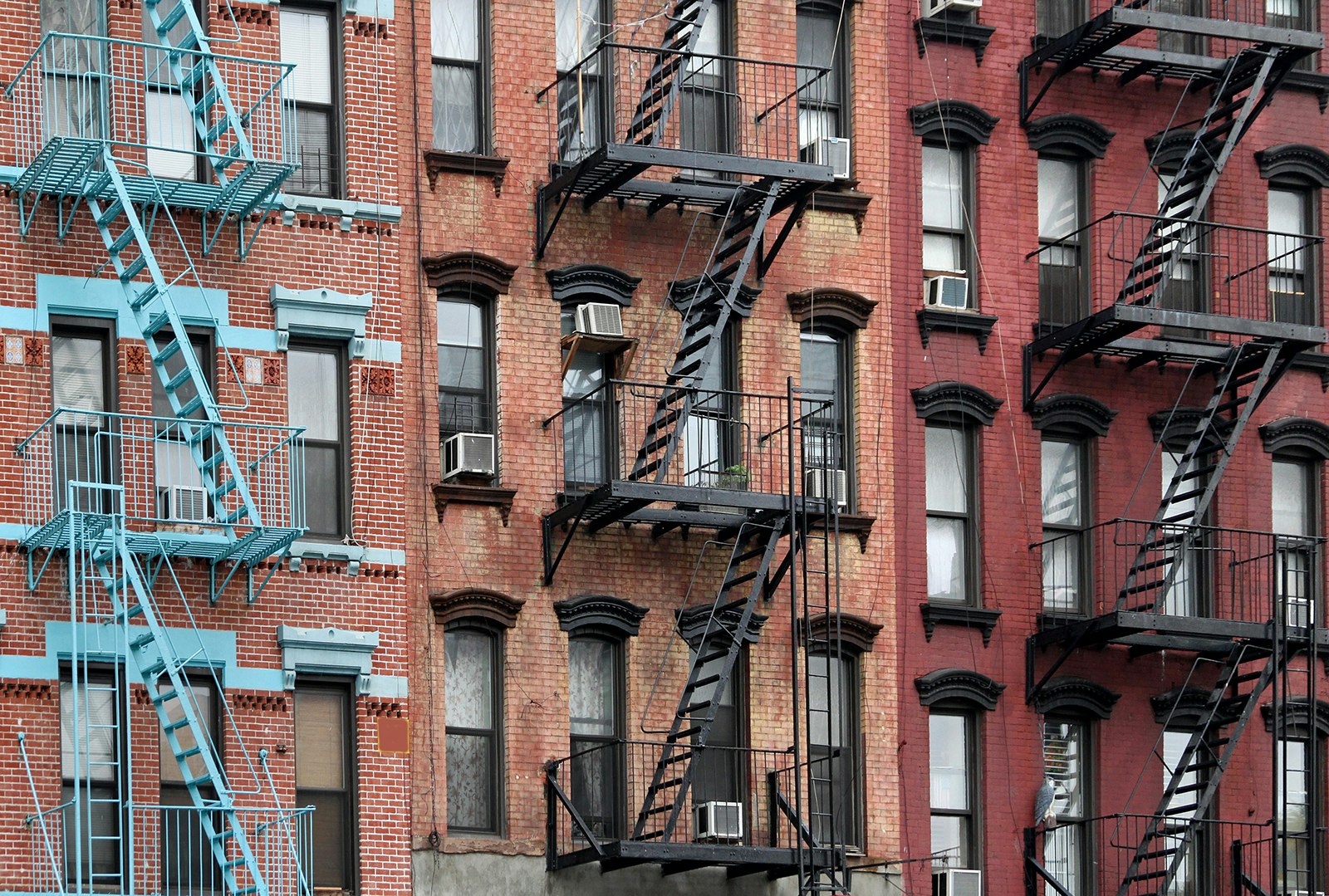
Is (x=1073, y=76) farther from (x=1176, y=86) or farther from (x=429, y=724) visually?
(x=429, y=724)

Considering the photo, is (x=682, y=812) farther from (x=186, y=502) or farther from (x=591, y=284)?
(x=186, y=502)

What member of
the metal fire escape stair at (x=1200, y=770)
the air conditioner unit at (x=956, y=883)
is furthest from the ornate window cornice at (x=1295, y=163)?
the air conditioner unit at (x=956, y=883)

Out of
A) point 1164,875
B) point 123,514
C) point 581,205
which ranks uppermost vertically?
point 581,205

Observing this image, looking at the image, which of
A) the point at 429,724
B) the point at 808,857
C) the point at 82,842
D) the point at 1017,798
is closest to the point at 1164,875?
Result: the point at 1017,798

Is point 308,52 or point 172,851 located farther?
point 308,52

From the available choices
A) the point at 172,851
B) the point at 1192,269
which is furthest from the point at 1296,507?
the point at 172,851

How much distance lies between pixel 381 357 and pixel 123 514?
12.7 feet

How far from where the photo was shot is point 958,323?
37.1 meters

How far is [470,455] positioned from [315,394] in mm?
1754

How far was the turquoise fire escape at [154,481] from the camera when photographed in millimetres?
31156

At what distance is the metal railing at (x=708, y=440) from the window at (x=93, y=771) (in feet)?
18.9

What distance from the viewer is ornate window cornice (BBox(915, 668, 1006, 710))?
1420 inches

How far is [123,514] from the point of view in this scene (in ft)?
102

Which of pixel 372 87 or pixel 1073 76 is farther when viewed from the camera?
pixel 1073 76
